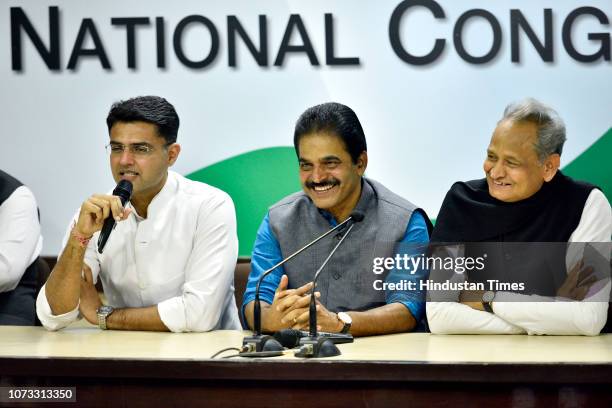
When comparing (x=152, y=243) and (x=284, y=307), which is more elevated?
(x=152, y=243)

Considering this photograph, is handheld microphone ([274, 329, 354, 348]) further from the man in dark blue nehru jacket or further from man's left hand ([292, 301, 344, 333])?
the man in dark blue nehru jacket

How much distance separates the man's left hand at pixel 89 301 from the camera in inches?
130

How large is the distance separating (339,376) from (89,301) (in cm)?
130

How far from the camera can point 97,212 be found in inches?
124

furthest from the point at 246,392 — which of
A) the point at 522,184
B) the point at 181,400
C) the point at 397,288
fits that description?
the point at 522,184

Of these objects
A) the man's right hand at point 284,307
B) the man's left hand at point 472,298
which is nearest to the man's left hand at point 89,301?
the man's right hand at point 284,307

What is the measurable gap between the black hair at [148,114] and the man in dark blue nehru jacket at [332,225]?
0.55 metres

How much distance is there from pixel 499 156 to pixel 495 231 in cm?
29

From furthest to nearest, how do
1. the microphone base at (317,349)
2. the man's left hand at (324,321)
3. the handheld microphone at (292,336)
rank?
1. the man's left hand at (324,321)
2. the handheld microphone at (292,336)
3. the microphone base at (317,349)

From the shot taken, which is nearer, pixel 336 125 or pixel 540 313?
pixel 540 313

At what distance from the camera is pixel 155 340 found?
2.96m

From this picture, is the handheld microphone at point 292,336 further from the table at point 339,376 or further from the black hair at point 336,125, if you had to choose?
the black hair at point 336,125

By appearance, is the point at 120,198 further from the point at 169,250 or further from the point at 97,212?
the point at 169,250

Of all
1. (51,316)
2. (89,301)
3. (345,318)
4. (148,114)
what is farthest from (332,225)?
(51,316)
